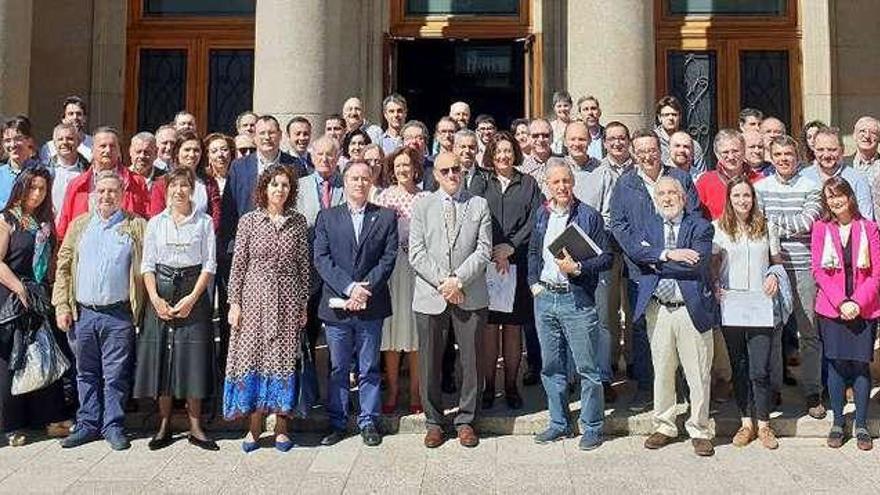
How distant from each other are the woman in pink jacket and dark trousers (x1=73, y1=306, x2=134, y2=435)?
16.9 feet

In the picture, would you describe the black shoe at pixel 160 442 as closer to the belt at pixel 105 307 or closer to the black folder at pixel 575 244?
the belt at pixel 105 307

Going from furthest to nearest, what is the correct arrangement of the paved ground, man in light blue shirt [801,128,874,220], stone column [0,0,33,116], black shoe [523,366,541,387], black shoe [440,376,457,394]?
stone column [0,0,33,116]
black shoe [523,366,541,387]
black shoe [440,376,457,394]
man in light blue shirt [801,128,874,220]
the paved ground

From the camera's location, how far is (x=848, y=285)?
630 cm

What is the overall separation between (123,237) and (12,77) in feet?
12.9

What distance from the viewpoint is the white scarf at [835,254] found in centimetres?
623

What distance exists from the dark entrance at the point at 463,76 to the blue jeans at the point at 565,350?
6549 millimetres

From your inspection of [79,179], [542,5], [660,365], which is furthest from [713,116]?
[79,179]

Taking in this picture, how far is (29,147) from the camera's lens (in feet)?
24.0

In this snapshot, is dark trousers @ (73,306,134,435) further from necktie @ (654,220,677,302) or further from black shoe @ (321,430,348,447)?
necktie @ (654,220,677,302)

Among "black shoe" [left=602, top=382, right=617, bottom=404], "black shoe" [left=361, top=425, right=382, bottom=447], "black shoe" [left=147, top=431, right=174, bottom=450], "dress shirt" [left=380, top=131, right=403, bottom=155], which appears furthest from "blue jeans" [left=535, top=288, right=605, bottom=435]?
"black shoe" [left=147, top=431, right=174, bottom=450]

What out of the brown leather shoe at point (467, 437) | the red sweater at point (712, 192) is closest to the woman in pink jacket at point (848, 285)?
the red sweater at point (712, 192)

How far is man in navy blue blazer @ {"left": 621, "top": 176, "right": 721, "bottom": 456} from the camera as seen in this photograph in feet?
20.4

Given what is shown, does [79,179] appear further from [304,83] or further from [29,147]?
[304,83]

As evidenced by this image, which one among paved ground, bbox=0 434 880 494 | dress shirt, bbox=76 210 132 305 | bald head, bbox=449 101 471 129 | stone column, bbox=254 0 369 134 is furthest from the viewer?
stone column, bbox=254 0 369 134
